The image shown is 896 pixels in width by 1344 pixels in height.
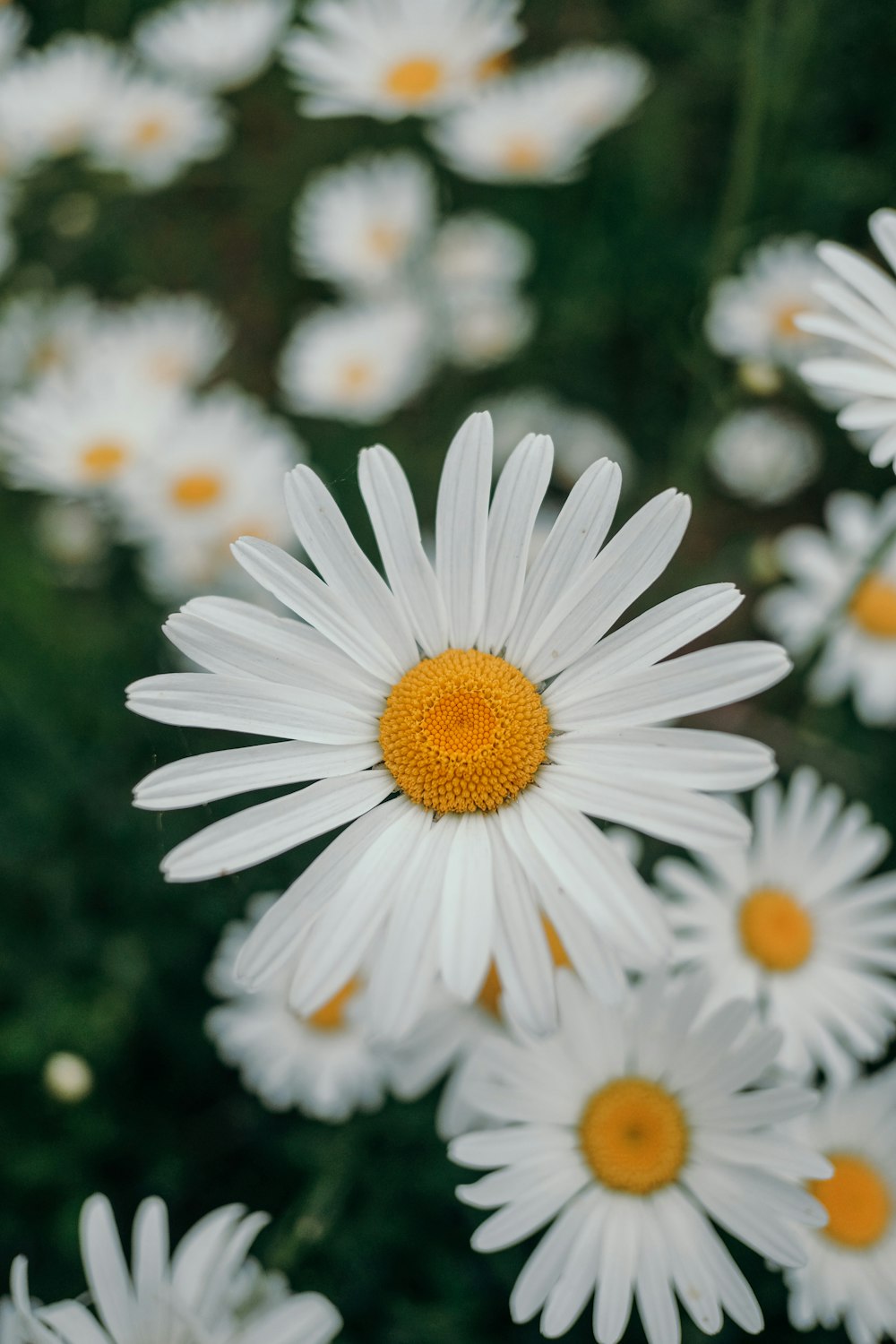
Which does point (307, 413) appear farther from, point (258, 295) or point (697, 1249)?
point (697, 1249)

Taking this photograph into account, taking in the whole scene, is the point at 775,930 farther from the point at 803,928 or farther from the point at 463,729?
the point at 463,729

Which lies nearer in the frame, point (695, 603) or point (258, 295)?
point (695, 603)

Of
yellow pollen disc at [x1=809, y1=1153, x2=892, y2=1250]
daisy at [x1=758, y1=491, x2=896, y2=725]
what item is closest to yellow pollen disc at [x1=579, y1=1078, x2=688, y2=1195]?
yellow pollen disc at [x1=809, y1=1153, x2=892, y2=1250]

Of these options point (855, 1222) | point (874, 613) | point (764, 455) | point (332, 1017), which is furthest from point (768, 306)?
point (855, 1222)

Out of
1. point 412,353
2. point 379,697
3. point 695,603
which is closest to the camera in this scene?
point 695,603

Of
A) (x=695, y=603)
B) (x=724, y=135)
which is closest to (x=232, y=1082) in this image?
(x=695, y=603)

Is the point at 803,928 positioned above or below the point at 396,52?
below

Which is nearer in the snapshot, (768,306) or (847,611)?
(847,611)
